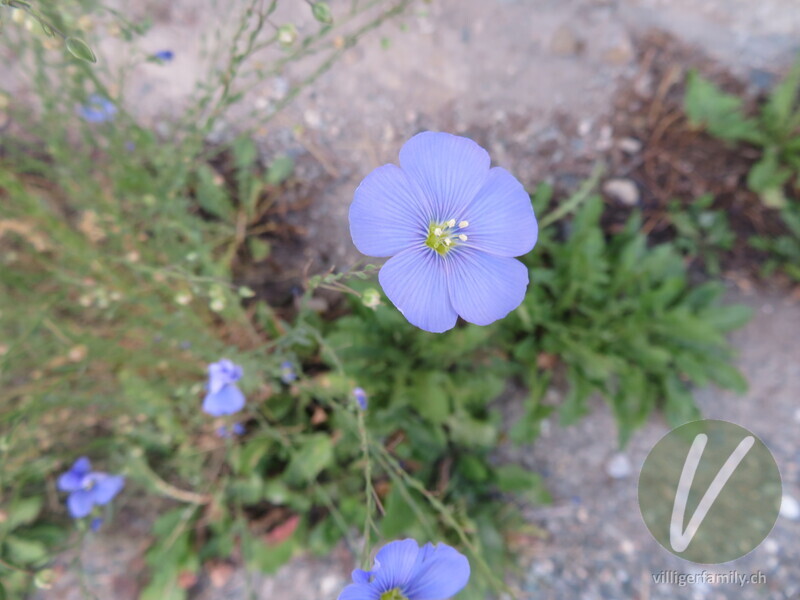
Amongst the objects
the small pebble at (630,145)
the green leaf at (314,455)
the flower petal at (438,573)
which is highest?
the small pebble at (630,145)

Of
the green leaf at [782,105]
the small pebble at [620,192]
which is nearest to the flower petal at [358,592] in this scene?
the small pebble at [620,192]

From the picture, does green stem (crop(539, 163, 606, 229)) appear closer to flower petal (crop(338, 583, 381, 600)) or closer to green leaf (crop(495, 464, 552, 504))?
green leaf (crop(495, 464, 552, 504))

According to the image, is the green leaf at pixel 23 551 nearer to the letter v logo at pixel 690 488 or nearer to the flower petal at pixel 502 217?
the flower petal at pixel 502 217

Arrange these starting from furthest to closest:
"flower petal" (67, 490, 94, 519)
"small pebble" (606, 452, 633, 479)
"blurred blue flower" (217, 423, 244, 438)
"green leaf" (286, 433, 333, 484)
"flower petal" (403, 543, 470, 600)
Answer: "small pebble" (606, 452, 633, 479), "blurred blue flower" (217, 423, 244, 438), "green leaf" (286, 433, 333, 484), "flower petal" (67, 490, 94, 519), "flower petal" (403, 543, 470, 600)

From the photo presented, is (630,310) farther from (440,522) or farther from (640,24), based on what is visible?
(640,24)

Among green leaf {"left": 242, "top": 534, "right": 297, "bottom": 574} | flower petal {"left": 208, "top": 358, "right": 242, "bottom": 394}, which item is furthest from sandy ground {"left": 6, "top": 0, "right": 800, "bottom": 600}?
green leaf {"left": 242, "top": 534, "right": 297, "bottom": 574}

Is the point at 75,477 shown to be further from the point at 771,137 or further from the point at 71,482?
the point at 771,137

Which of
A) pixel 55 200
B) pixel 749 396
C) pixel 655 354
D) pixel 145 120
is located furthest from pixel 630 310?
pixel 55 200

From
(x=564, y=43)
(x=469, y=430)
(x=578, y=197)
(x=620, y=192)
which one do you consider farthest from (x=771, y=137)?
(x=469, y=430)
